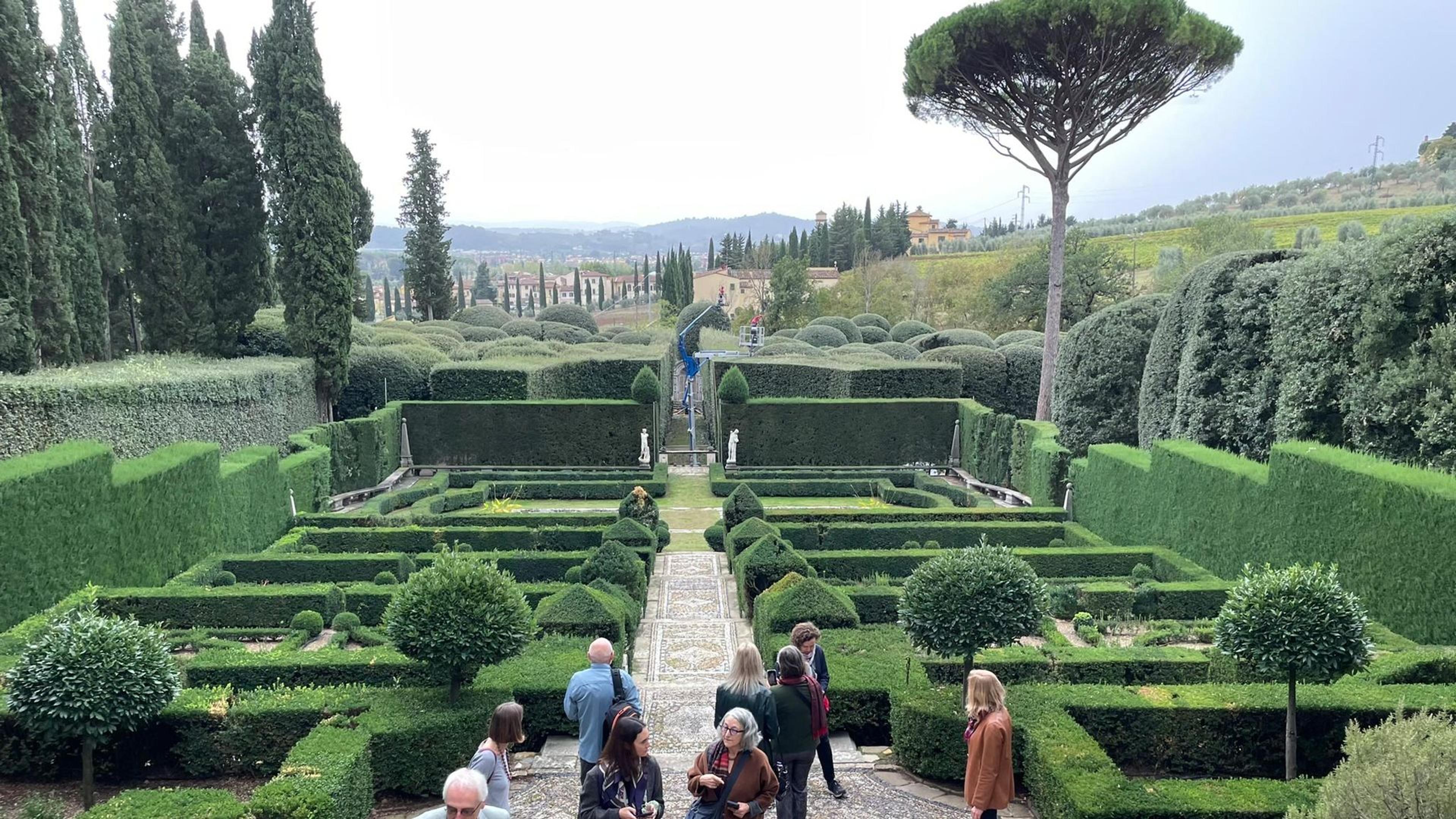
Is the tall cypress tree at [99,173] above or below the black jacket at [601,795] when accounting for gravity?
above

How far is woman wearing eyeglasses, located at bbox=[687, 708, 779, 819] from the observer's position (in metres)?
5.82

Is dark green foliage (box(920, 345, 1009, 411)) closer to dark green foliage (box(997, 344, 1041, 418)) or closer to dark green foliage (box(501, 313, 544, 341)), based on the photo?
dark green foliage (box(997, 344, 1041, 418))

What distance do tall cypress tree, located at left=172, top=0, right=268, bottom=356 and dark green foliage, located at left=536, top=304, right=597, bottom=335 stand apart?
2764 centimetres

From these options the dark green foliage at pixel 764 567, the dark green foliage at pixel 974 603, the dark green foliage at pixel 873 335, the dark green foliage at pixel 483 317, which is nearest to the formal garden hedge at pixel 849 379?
the dark green foliage at pixel 764 567

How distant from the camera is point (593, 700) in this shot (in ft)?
23.8

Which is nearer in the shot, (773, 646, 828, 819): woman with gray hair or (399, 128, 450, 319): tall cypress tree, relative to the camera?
(773, 646, 828, 819): woman with gray hair

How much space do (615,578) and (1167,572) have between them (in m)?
8.99

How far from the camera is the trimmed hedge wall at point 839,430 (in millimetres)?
28891

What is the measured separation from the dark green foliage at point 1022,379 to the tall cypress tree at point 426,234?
1382 inches

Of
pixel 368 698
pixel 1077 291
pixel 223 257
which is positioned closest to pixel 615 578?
pixel 368 698

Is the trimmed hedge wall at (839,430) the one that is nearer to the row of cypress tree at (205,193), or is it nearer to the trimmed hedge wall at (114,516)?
the row of cypress tree at (205,193)

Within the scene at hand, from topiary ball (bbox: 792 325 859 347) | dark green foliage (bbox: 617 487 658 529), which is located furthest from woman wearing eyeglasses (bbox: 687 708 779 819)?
topiary ball (bbox: 792 325 859 347)

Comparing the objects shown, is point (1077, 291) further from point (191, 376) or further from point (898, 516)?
point (191, 376)

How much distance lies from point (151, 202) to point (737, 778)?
2602 cm
